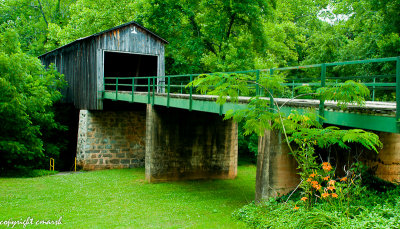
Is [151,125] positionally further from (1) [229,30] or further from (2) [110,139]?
(1) [229,30]

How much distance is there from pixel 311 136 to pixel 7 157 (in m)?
16.1

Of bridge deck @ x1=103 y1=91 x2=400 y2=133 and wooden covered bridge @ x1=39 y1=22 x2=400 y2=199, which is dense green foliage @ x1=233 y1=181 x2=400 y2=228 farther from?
bridge deck @ x1=103 y1=91 x2=400 y2=133

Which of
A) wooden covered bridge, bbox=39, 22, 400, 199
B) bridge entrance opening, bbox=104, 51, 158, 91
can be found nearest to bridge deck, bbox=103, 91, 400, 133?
wooden covered bridge, bbox=39, 22, 400, 199

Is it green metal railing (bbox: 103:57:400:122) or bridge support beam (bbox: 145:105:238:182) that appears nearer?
green metal railing (bbox: 103:57:400:122)

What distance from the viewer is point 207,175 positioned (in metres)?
18.9

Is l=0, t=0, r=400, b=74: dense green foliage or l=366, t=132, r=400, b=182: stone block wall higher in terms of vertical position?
l=0, t=0, r=400, b=74: dense green foliage

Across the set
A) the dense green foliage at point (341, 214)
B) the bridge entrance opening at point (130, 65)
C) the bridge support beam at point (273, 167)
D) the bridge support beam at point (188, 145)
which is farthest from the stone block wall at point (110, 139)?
the dense green foliage at point (341, 214)

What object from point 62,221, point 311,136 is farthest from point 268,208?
point 62,221

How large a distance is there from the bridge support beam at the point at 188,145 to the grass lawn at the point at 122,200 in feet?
2.47

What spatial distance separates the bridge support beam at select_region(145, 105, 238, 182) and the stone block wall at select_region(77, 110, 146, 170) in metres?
4.72

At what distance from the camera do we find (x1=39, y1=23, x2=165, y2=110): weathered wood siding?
20.9m

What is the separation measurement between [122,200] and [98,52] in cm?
1000

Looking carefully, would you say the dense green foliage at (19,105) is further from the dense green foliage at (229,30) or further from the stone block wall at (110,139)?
the dense green foliage at (229,30)

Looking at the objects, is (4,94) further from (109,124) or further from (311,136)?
(311,136)
